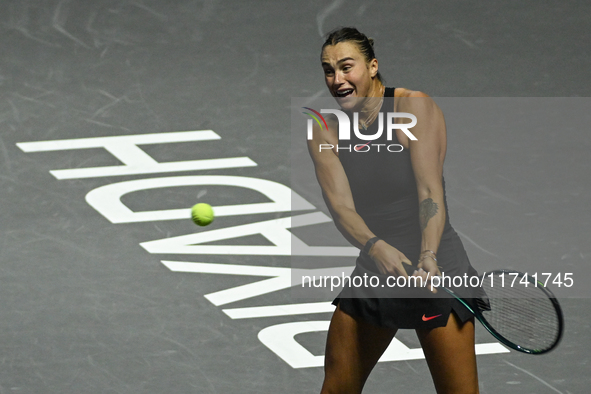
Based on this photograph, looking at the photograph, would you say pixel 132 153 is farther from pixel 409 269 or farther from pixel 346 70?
pixel 409 269

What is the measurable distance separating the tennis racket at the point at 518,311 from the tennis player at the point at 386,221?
14 centimetres

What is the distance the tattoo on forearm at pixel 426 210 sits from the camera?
11.5 ft

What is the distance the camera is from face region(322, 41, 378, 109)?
11.6 ft

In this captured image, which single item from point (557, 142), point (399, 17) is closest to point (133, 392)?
point (557, 142)

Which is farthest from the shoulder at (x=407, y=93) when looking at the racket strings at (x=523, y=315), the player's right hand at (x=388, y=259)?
the racket strings at (x=523, y=315)

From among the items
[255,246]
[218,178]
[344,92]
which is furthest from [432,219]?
[218,178]

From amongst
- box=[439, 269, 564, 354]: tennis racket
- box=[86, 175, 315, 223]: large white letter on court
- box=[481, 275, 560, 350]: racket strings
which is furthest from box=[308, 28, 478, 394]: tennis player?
box=[86, 175, 315, 223]: large white letter on court

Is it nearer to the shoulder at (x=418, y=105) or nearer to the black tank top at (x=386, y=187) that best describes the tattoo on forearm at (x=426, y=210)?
the black tank top at (x=386, y=187)

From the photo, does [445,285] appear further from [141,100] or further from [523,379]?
[141,100]

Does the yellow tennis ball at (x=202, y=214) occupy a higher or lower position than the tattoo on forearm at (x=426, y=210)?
higher

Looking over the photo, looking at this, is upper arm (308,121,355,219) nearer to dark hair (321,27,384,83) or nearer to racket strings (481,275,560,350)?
dark hair (321,27,384,83)

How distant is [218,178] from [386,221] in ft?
11.1

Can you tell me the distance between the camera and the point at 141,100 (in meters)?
7.96

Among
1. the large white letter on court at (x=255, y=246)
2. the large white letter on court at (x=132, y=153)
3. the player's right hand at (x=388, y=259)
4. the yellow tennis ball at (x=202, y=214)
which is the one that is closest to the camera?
the player's right hand at (x=388, y=259)
